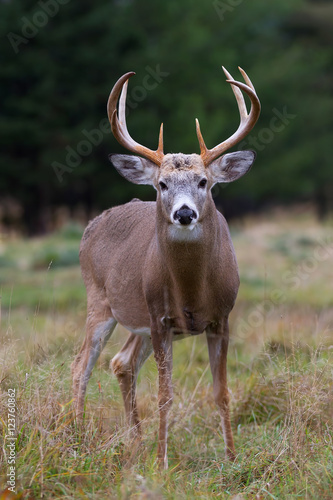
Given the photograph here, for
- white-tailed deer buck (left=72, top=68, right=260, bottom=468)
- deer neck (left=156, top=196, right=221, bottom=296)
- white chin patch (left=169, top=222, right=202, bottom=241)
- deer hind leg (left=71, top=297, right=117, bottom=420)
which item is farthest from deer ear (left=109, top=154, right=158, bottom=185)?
deer hind leg (left=71, top=297, right=117, bottom=420)

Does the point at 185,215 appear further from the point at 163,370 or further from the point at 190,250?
the point at 163,370

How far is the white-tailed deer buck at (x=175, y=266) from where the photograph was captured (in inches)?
193

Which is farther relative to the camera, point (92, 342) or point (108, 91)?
point (108, 91)

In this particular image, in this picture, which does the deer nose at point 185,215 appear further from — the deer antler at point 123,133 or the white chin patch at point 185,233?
the deer antler at point 123,133

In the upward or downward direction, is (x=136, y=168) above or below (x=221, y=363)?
above

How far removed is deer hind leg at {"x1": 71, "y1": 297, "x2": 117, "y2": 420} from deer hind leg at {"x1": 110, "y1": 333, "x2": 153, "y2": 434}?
224 mm

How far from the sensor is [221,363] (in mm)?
5309

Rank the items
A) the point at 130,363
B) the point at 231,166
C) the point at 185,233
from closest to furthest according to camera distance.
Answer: the point at 185,233 < the point at 231,166 < the point at 130,363

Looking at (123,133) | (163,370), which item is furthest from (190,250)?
(123,133)

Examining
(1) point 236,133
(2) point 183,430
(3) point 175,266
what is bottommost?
(2) point 183,430

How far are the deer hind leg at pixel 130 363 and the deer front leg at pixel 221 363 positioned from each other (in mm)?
707

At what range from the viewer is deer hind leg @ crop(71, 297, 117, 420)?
18.2 feet

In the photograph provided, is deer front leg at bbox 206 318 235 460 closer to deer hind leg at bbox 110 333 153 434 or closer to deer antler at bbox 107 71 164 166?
deer hind leg at bbox 110 333 153 434

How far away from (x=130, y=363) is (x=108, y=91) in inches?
664
